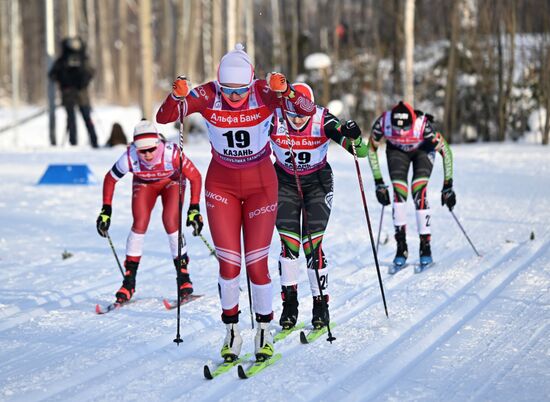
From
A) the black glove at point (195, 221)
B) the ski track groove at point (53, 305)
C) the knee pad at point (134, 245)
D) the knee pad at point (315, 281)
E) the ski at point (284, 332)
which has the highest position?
the black glove at point (195, 221)

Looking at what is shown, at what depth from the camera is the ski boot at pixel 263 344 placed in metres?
5.45

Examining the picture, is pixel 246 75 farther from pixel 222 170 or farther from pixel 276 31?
pixel 276 31

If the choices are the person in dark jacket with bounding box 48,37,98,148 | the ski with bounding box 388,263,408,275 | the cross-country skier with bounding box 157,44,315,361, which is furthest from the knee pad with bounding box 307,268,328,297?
the person in dark jacket with bounding box 48,37,98,148

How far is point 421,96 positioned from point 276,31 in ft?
22.5

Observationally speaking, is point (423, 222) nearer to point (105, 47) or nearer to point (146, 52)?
point (146, 52)

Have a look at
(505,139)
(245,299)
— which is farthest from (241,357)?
(505,139)

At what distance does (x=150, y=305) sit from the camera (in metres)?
7.28

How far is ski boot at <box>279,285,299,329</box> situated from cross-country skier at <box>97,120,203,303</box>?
3.76 ft

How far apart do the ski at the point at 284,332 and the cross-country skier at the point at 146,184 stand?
4.25 ft

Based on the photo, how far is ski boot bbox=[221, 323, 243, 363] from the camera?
214 inches

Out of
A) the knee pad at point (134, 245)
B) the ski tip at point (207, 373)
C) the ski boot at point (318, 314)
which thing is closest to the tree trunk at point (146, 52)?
the knee pad at point (134, 245)

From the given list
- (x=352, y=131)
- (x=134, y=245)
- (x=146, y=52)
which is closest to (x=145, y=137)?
(x=134, y=245)

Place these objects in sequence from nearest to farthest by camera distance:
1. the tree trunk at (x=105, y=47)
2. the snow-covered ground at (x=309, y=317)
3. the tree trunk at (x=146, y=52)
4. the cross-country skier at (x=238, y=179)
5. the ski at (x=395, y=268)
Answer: the snow-covered ground at (x=309, y=317), the cross-country skier at (x=238, y=179), the ski at (x=395, y=268), the tree trunk at (x=146, y=52), the tree trunk at (x=105, y=47)

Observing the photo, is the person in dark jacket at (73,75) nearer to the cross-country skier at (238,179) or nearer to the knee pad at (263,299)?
the cross-country skier at (238,179)
